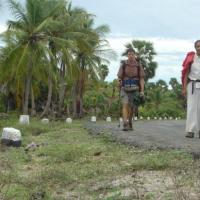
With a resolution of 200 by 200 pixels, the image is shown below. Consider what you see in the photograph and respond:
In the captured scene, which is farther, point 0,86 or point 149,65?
point 149,65

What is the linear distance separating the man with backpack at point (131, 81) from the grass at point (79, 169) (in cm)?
317

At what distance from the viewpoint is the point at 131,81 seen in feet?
39.6

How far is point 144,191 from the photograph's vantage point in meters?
5.27

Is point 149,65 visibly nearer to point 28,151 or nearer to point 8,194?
point 28,151

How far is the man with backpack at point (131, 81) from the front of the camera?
39.3 ft

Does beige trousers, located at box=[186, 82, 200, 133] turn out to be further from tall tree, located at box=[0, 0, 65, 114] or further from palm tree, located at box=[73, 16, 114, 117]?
palm tree, located at box=[73, 16, 114, 117]

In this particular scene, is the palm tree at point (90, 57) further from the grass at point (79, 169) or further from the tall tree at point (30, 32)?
the grass at point (79, 169)

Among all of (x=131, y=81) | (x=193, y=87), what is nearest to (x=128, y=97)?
(x=131, y=81)

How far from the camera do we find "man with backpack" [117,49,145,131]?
12.0 metres

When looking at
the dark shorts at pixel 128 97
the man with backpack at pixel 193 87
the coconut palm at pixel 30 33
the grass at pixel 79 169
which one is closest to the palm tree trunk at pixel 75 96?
the coconut palm at pixel 30 33

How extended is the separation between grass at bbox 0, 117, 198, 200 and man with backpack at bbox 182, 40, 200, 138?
191 cm

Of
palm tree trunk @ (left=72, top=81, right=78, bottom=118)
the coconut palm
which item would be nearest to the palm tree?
palm tree trunk @ (left=72, top=81, right=78, bottom=118)

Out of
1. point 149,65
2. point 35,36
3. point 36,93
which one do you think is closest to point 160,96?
point 149,65

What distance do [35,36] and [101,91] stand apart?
80.7ft
